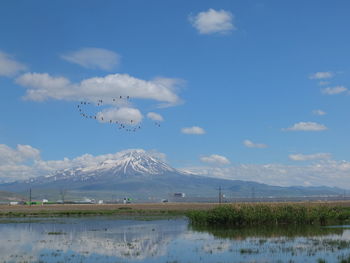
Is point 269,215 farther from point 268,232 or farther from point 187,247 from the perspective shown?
point 187,247

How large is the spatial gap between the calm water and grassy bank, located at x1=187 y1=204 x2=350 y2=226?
6.77m

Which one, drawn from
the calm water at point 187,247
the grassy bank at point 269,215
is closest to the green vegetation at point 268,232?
the calm water at point 187,247

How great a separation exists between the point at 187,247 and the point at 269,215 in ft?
77.3

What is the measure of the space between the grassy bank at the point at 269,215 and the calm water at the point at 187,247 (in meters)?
6.77

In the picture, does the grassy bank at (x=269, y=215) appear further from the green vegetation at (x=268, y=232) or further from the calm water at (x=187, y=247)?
the calm water at (x=187, y=247)

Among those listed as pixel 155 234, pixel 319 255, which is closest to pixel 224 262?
pixel 319 255

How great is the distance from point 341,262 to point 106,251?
60.6ft

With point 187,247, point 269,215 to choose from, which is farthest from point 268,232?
point 187,247

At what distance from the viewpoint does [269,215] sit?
61.8 metres

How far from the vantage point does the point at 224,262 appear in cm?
3234

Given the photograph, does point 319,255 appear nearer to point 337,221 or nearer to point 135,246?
point 135,246

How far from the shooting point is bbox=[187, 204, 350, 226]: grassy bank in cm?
6166

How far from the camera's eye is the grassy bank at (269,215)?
61656 mm

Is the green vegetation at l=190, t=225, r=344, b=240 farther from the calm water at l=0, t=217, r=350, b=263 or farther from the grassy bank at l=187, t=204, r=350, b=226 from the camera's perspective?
the grassy bank at l=187, t=204, r=350, b=226
